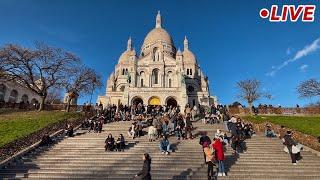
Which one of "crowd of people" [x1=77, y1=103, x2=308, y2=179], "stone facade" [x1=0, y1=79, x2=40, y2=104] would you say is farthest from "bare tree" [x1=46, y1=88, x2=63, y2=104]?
"crowd of people" [x1=77, y1=103, x2=308, y2=179]

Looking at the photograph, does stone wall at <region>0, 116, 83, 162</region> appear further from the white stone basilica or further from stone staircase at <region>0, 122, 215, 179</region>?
the white stone basilica

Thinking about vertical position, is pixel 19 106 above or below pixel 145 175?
above

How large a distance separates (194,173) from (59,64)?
24.8 m

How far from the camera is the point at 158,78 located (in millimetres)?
59875

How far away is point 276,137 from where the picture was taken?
2066 cm

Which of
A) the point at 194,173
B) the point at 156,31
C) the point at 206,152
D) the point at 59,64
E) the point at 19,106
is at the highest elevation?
the point at 156,31

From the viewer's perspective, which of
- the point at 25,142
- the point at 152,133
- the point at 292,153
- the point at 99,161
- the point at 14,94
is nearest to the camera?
the point at 292,153

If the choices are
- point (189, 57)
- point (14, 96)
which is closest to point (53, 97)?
point (14, 96)

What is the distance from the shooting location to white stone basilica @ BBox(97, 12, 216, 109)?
48.3 metres

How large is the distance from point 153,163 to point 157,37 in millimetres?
65619

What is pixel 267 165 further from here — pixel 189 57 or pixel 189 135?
pixel 189 57

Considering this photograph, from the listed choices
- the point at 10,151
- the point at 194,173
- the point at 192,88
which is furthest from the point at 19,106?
the point at 192,88

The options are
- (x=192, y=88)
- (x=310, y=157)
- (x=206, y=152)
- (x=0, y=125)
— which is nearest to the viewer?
(x=206, y=152)

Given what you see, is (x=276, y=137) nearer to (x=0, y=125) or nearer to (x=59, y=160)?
(x=59, y=160)
